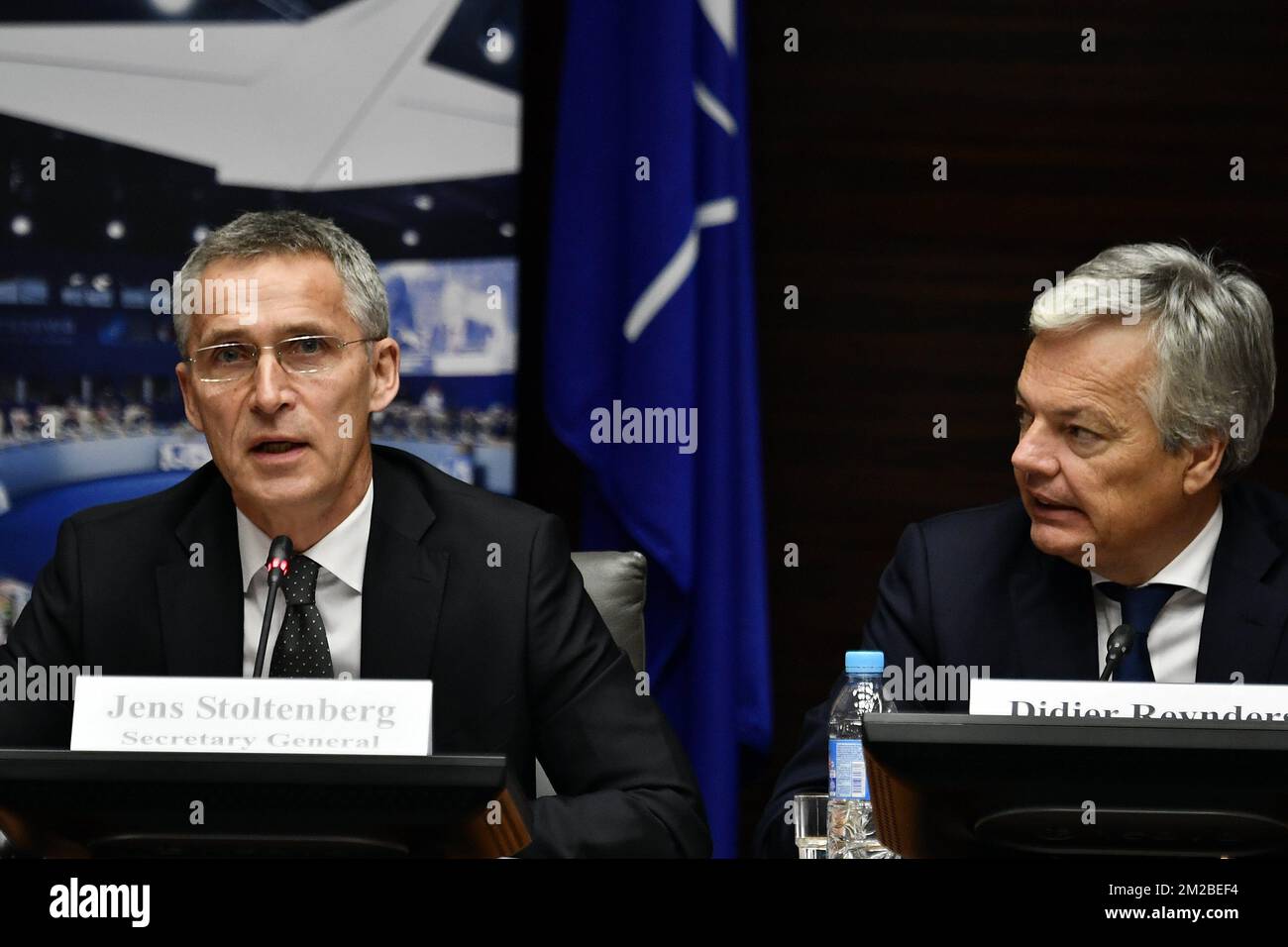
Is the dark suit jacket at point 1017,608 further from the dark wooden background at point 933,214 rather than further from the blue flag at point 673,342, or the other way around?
the dark wooden background at point 933,214

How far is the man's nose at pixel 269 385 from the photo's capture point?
7.06 ft

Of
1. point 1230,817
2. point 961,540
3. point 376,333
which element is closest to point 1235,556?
point 961,540

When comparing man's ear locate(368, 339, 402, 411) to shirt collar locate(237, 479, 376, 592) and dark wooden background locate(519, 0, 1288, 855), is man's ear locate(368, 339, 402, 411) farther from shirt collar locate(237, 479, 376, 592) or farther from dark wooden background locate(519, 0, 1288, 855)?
dark wooden background locate(519, 0, 1288, 855)

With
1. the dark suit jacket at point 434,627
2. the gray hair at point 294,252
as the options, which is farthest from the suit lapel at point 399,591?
the gray hair at point 294,252

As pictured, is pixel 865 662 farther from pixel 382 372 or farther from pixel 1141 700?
pixel 382 372

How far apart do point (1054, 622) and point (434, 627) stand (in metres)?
0.91

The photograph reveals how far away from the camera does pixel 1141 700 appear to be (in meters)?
1.41

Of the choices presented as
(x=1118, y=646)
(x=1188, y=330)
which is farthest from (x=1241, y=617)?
(x=1118, y=646)

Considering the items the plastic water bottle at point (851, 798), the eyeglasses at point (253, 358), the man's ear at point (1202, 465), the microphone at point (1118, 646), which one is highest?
the eyeglasses at point (253, 358)

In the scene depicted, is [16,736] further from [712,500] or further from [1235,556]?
[1235,556]

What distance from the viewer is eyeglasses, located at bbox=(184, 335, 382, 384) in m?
2.20

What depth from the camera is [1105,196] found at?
3502mm

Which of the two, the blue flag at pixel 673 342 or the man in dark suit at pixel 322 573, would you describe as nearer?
the man in dark suit at pixel 322 573

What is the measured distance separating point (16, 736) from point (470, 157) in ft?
5.53
